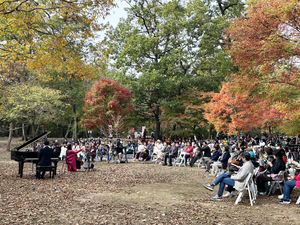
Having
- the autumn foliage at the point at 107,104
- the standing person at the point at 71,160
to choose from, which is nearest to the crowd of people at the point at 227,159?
the standing person at the point at 71,160

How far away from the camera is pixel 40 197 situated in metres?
6.30

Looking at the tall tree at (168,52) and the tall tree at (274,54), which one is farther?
the tall tree at (168,52)

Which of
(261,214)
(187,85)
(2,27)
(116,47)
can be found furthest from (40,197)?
(116,47)

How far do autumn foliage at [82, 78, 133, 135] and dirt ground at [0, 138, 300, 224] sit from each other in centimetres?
1708

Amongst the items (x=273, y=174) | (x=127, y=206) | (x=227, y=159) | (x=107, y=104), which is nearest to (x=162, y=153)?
(x=227, y=159)

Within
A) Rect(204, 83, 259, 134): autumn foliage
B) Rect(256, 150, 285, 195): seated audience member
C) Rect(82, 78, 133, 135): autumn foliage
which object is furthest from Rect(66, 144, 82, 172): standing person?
Rect(82, 78, 133, 135): autumn foliage

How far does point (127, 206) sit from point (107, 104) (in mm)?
20504

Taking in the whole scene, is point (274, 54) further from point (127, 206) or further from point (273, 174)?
point (127, 206)

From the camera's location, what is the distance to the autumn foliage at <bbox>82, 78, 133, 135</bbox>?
82.6 ft

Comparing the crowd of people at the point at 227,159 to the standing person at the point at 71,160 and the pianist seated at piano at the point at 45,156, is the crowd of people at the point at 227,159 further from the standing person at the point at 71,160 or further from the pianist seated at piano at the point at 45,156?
the pianist seated at piano at the point at 45,156

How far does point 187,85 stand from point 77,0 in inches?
698

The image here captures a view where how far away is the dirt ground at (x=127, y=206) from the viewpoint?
4.77m

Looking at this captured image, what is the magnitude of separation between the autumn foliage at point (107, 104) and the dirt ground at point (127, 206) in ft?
56.0

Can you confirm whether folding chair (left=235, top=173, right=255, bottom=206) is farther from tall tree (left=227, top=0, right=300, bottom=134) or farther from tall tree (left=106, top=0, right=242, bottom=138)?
tall tree (left=106, top=0, right=242, bottom=138)
